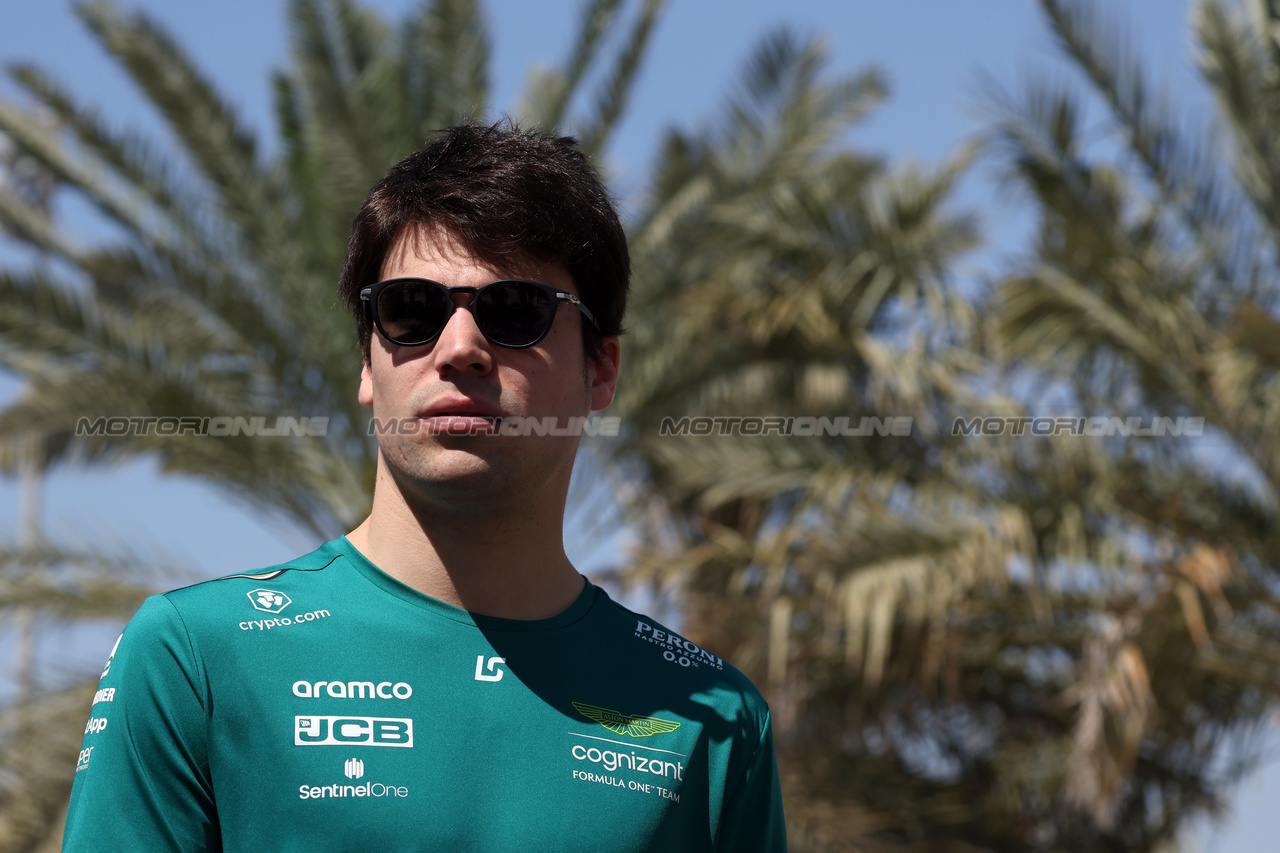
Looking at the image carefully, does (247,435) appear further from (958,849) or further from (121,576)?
(958,849)

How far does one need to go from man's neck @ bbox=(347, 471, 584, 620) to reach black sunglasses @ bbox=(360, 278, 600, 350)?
243mm

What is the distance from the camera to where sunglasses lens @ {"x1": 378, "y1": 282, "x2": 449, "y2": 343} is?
2084 mm

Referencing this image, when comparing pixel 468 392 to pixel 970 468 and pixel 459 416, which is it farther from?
pixel 970 468

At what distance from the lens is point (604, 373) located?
2383 millimetres

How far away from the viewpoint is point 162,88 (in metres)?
8.23

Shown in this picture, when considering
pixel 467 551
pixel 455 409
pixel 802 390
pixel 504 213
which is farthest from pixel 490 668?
pixel 802 390

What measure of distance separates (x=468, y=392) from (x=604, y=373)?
41cm

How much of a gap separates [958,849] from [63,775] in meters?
6.12

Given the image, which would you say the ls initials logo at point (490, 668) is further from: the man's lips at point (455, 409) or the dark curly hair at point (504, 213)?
the dark curly hair at point (504, 213)

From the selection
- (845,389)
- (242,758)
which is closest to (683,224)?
(845,389)

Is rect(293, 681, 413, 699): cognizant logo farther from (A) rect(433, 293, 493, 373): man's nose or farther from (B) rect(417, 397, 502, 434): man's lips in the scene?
(A) rect(433, 293, 493, 373): man's nose

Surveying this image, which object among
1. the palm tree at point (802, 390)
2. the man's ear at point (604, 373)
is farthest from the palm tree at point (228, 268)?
the man's ear at point (604, 373)

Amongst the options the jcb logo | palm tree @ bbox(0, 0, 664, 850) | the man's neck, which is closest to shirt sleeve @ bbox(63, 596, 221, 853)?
the jcb logo

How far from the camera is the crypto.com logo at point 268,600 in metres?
1.96
